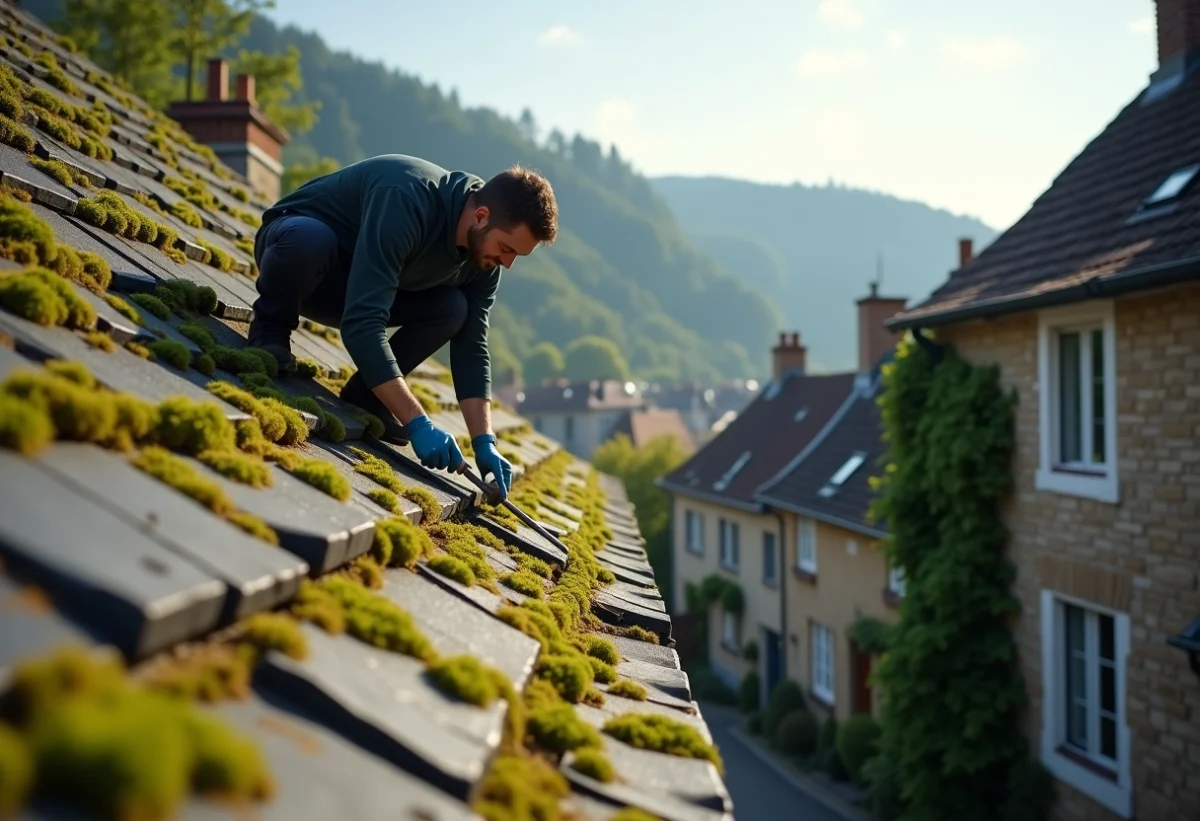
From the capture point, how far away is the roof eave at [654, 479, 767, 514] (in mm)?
25033

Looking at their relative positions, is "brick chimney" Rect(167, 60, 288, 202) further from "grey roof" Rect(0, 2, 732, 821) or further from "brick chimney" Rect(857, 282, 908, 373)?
"brick chimney" Rect(857, 282, 908, 373)

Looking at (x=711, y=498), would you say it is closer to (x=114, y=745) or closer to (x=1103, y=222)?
(x=1103, y=222)

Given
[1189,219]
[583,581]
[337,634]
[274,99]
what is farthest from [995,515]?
[274,99]

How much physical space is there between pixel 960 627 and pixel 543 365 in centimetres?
10891

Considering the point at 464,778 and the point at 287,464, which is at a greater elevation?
the point at 287,464

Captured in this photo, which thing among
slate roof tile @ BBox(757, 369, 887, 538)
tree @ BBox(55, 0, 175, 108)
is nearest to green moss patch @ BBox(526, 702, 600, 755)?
slate roof tile @ BBox(757, 369, 887, 538)

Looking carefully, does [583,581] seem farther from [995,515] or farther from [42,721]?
[995,515]

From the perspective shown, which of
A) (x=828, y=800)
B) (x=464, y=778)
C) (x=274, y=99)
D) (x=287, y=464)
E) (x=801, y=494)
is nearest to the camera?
(x=464, y=778)

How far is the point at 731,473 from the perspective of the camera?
29.4 m

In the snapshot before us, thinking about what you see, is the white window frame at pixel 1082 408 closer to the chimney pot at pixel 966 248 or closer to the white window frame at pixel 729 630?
the chimney pot at pixel 966 248

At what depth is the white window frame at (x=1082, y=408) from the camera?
902 centimetres

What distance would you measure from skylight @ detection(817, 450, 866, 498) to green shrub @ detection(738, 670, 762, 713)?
6418mm

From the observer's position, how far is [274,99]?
25578 millimetres

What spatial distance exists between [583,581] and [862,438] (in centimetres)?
1985
